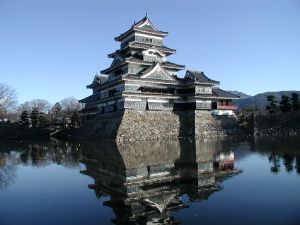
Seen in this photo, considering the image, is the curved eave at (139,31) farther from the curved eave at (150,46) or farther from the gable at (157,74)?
the gable at (157,74)

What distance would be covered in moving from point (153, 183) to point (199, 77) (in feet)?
113

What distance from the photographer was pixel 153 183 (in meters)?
13.9

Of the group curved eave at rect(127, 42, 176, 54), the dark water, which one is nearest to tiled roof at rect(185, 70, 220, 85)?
curved eave at rect(127, 42, 176, 54)

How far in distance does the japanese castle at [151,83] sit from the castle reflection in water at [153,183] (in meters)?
21.8

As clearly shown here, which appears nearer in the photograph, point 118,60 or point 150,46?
point 150,46

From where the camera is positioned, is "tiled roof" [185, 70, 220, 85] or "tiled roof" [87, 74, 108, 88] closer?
"tiled roof" [185, 70, 220, 85]

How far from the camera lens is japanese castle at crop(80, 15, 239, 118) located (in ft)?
140

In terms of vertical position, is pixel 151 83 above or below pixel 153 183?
above

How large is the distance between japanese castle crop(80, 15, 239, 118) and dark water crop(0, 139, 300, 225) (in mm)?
23360

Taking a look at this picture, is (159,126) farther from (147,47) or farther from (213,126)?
(147,47)

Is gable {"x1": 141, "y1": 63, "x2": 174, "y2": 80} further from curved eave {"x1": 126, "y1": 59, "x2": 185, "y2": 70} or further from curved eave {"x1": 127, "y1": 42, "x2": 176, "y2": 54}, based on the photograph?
curved eave {"x1": 127, "y1": 42, "x2": 176, "y2": 54}

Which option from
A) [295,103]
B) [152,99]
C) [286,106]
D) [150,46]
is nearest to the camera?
[152,99]

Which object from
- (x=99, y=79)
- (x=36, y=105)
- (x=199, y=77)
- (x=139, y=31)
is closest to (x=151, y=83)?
(x=199, y=77)

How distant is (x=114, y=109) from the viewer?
44.6 m
